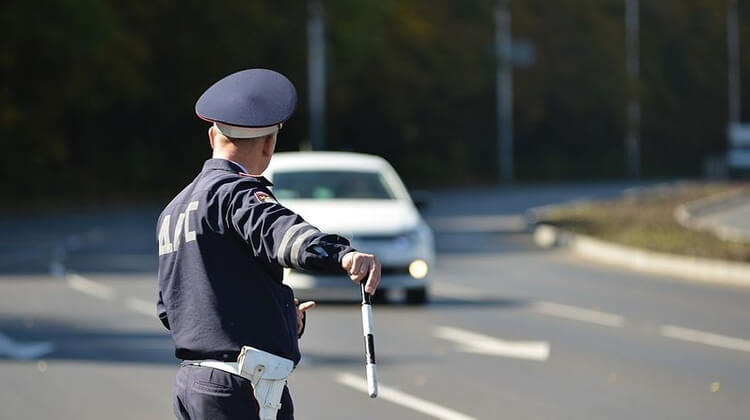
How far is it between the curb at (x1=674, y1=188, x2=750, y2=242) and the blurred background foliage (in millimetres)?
18472

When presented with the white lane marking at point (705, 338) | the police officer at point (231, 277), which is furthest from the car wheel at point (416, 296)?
the police officer at point (231, 277)

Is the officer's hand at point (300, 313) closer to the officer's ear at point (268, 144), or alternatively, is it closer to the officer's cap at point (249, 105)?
the officer's ear at point (268, 144)

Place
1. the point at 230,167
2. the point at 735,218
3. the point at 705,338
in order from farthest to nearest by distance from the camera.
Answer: the point at 735,218 → the point at 705,338 → the point at 230,167

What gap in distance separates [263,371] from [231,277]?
0.28m

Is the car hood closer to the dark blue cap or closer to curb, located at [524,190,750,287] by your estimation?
curb, located at [524,190,750,287]

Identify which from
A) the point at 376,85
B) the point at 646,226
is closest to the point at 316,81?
the point at 376,85

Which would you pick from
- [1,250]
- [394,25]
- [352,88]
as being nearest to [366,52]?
[352,88]

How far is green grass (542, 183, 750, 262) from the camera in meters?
24.6

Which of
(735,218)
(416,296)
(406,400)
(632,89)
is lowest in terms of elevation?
(632,89)

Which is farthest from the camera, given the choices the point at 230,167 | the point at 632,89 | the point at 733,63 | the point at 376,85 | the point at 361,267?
the point at 733,63

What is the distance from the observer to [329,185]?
17.7 m

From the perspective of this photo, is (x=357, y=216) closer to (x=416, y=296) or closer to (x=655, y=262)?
(x=416, y=296)

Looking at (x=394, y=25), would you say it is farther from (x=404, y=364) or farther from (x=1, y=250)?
(x=404, y=364)

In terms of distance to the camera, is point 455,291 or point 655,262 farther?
point 655,262
